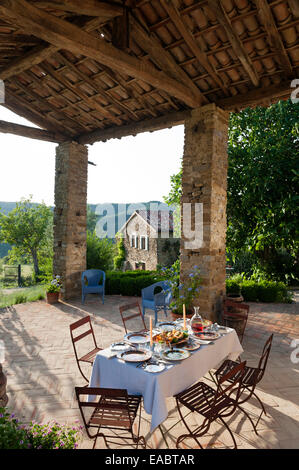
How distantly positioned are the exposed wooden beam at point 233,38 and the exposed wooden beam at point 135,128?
1.25 metres

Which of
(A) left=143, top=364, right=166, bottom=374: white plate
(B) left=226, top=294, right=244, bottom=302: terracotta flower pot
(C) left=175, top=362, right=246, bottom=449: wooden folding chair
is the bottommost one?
(C) left=175, top=362, right=246, bottom=449: wooden folding chair

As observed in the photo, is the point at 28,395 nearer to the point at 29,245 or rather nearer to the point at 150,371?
the point at 150,371

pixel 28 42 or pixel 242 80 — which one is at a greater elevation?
pixel 28 42

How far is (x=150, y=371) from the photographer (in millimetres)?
2281

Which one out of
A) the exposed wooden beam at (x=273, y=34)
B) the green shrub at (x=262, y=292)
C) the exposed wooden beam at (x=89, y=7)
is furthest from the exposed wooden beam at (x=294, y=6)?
the green shrub at (x=262, y=292)

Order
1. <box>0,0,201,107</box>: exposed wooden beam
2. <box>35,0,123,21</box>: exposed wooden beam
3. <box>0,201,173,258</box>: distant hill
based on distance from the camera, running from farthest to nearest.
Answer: <box>0,201,173,258</box>: distant hill, <box>35,0,123,21</box>: exposed wooden beam, <box>0,0,201,107</box>: exposed wooden beam

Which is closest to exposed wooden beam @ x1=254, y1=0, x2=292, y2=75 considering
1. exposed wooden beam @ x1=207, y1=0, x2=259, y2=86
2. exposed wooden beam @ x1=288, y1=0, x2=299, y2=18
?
exposed wooden beam @ x1=288, y1=0, x2=299, y2=18

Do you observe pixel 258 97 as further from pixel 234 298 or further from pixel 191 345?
pixel 191 345

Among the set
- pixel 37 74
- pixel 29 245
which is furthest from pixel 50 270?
pixel 29 245

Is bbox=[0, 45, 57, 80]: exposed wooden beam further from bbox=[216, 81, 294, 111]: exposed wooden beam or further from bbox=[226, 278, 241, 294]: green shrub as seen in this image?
bbox=[226, 278, 241, 294]: green shrub

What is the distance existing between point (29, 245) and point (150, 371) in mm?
20820

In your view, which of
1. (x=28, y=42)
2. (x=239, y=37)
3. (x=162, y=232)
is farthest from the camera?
(x=162, y=232)

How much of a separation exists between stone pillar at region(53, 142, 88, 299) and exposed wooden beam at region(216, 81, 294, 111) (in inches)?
151

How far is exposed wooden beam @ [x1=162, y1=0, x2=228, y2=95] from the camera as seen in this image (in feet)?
11.4
